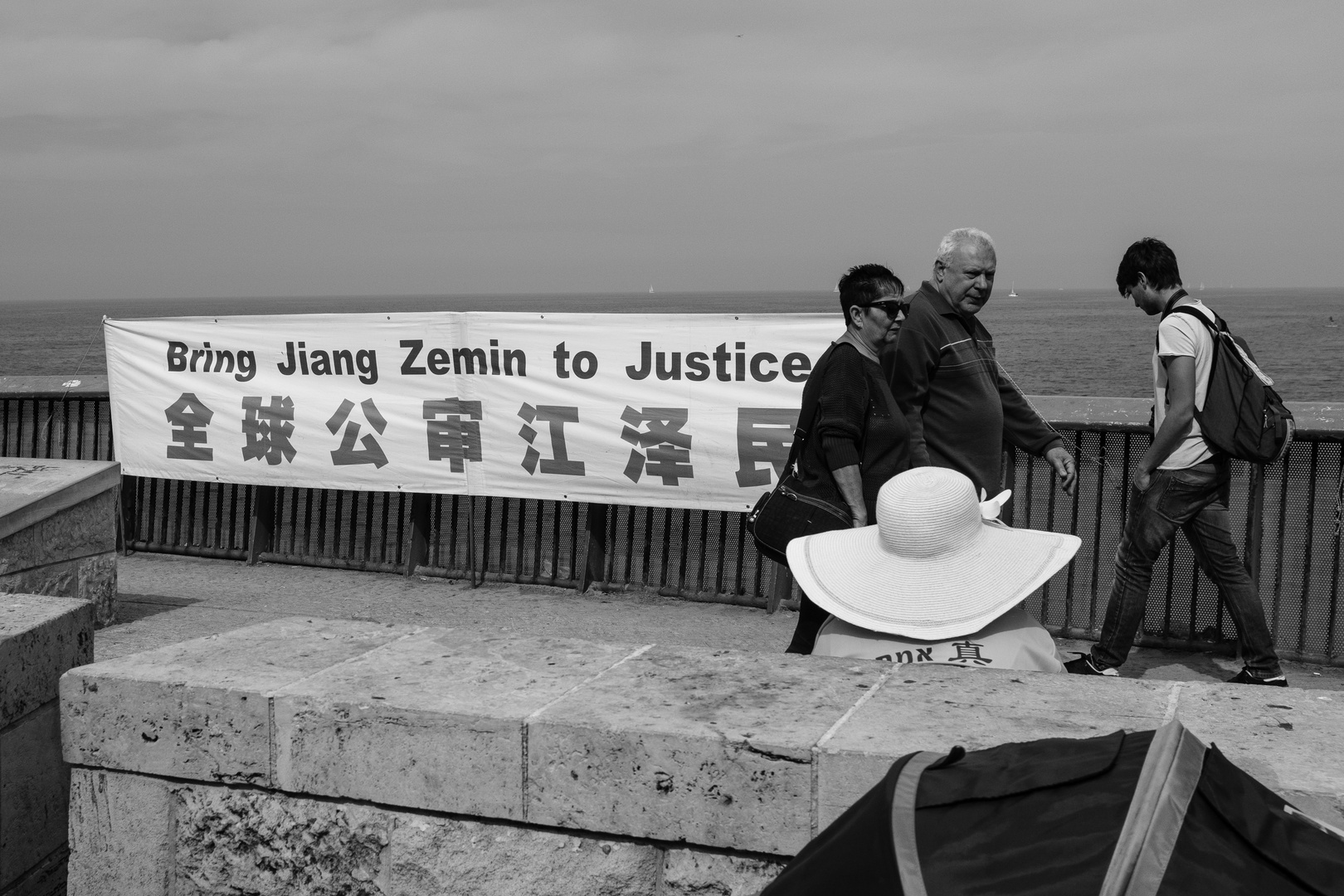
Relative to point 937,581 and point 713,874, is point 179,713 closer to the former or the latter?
point 713,874

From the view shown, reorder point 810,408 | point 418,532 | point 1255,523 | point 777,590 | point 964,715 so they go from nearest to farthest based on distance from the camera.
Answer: point 964,715 → point 810,408 → point 1255,523 → point 777,590 → point 418,532

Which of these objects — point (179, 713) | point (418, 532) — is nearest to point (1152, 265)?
point (179, 713)

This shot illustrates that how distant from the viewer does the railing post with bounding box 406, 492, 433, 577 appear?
9.05 metres

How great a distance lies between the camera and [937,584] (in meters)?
3.59

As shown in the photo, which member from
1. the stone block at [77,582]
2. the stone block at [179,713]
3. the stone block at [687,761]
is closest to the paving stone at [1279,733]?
the stone block at [687,761]

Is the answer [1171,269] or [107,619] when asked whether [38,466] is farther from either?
[1171,269]

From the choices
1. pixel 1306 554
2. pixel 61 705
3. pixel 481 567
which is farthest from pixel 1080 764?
pixel 481 567

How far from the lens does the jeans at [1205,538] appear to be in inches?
231

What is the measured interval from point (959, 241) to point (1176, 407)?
1184 mm

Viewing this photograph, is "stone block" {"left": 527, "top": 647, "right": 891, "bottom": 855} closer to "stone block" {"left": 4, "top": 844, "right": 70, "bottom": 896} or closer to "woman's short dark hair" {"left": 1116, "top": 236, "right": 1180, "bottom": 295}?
"stone block" {"left": 4, "top": 844, "right": 70, "bottom": 896}

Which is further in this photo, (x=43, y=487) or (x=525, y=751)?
(x=43, y=487)

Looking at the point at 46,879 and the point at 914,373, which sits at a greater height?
the point at 914,373

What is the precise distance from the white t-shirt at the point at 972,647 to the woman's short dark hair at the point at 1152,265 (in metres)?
2.71

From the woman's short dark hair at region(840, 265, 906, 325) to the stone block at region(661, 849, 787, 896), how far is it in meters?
2.81
